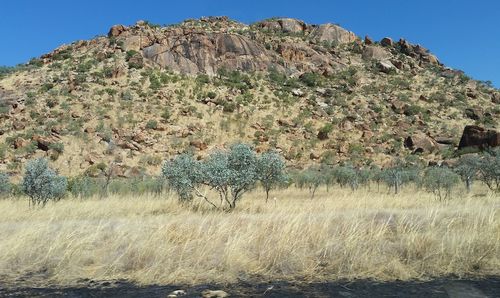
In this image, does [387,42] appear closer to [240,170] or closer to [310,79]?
[310,79]

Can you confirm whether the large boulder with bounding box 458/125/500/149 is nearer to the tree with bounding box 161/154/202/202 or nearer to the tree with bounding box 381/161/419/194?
the tree with bounding box 381/161/419/194

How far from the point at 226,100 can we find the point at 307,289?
40.4 metres

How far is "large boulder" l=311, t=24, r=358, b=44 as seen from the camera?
62406mm

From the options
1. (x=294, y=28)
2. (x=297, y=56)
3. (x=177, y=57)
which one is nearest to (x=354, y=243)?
(x=177, y=57)

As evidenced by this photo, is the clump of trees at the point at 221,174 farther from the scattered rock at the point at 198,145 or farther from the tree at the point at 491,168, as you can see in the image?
the scattered rock at the point at 198,145

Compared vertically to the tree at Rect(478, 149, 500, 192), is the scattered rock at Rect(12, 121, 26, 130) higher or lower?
higher

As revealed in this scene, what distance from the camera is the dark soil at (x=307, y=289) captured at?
5.11 m

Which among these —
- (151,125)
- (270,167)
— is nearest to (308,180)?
(270,167)

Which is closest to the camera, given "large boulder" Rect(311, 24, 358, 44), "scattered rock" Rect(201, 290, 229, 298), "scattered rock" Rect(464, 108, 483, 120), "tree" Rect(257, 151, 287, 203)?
"scattered rock" Rect(201, 290, 229, 298)

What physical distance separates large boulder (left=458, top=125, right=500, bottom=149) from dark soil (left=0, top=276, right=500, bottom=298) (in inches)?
1326

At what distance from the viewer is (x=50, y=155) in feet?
107

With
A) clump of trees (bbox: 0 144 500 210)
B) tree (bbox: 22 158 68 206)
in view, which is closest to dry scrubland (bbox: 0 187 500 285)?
clump of trees (bbox: 0 144 500 210)

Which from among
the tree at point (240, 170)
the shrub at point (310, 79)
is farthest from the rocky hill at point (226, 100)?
the tree at point (240, 170)

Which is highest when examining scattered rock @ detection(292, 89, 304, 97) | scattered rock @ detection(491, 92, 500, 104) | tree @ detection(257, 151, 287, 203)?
scattered rock @ detection(491, 92, 500, 104)
